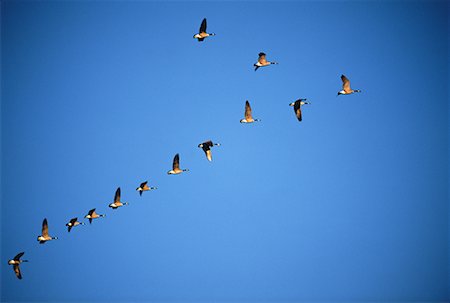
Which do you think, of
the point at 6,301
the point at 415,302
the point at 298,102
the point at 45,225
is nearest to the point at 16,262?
the point at 45,225

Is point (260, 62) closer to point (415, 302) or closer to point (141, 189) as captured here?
point (141, 189)

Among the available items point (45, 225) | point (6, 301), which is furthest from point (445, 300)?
point (45, 225)

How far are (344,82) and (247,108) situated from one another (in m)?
6.22

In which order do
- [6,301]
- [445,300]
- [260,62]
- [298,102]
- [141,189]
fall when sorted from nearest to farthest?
[298,102] → [260,62] → [141,189] → [6,301] → [445,300]

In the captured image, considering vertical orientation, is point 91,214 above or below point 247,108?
below

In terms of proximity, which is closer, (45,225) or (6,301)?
(45,225)

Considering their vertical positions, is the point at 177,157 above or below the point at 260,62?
below

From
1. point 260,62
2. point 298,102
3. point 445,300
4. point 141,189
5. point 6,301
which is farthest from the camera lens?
point 445,300

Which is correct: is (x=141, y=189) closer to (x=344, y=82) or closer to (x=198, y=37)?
(x=198, y=37)

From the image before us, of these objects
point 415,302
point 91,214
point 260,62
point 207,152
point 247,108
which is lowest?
point 415,302

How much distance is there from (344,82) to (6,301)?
54148 millimetres

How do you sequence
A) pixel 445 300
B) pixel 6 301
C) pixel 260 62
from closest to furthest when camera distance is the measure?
pixel 260 62 → pixel 6 301 → pixel 445 300

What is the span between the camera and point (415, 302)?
265 ft

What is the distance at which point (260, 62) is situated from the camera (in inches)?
1626
